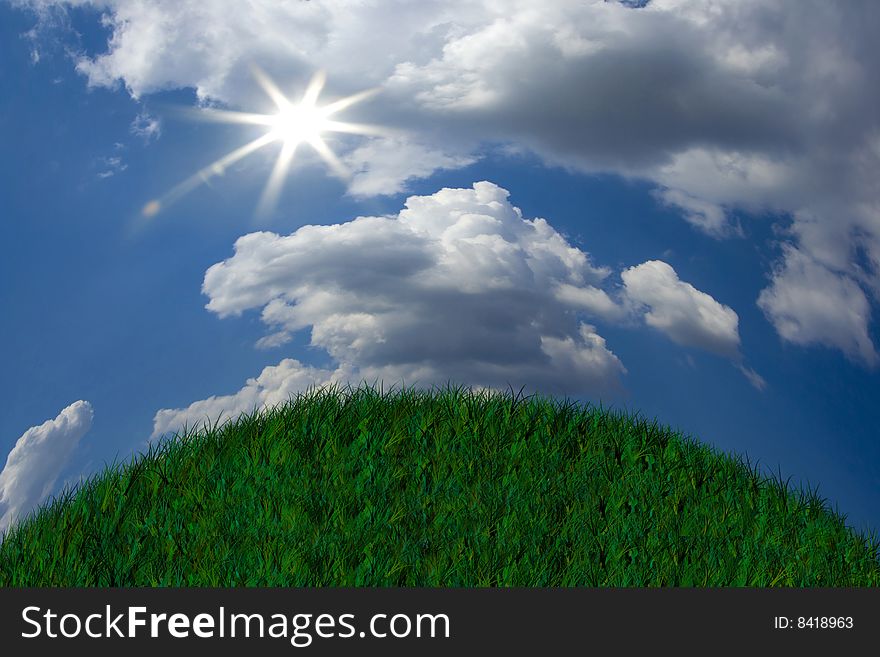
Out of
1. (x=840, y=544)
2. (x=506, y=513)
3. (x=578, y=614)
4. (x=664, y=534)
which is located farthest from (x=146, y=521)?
(x=840, y=544)

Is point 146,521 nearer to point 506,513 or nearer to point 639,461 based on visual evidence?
point 506,513

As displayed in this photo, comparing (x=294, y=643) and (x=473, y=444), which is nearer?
(x=294, y=643)

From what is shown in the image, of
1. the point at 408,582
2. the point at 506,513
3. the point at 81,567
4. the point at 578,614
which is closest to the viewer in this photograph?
the point at 578,614

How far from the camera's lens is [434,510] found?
23.8ft

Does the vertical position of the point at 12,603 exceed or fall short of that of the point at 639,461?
it falls short

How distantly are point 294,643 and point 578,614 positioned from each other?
6.10ft

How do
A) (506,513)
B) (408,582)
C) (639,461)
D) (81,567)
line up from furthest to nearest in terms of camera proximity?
(639,461) < (506,513) < (81,567) < (408,582)

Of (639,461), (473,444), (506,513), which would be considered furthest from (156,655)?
(639,461)

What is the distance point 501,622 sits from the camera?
5.36 meters

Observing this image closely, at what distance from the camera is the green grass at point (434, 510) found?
21.0 feet

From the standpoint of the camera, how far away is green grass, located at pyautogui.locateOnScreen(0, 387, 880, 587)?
6.40m

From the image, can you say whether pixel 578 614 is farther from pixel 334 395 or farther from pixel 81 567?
pixel 334 395

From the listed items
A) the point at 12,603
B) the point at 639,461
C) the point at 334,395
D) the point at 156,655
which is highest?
the point at 334,395

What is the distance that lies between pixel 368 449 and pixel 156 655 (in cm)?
369
